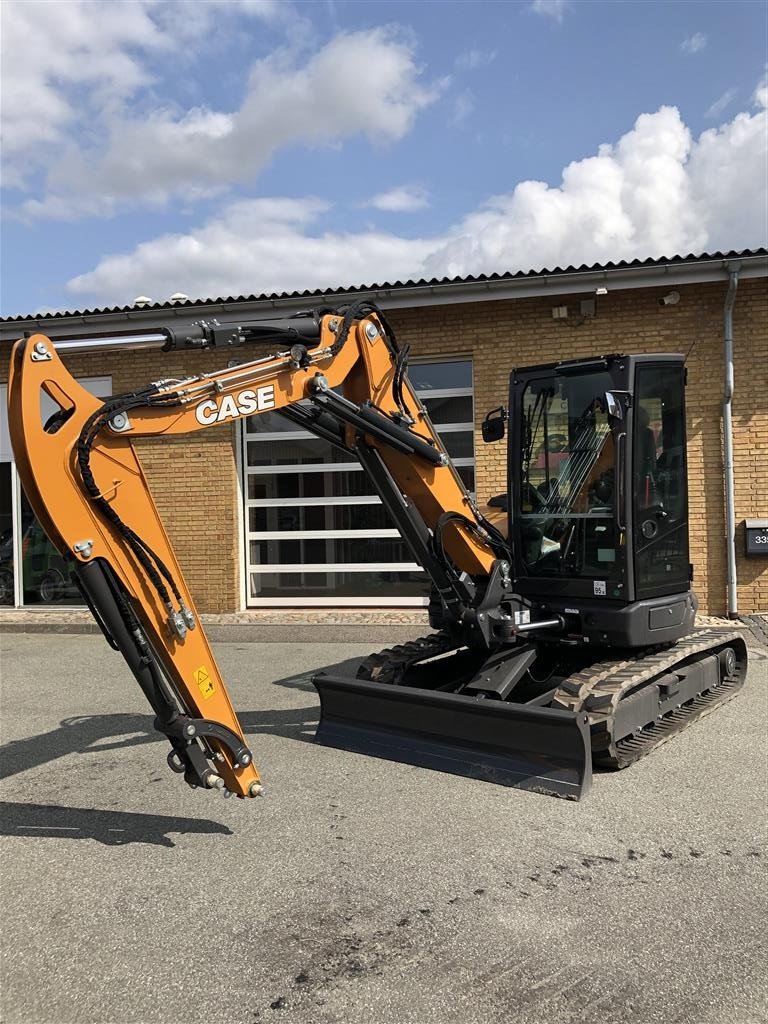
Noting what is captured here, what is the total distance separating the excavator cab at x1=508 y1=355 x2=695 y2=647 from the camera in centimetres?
562

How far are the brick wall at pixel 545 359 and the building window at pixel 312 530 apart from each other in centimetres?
44

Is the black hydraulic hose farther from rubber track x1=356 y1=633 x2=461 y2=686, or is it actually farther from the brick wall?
the brick wall

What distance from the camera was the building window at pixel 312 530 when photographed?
39.3 feet

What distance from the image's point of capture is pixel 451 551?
5938mm

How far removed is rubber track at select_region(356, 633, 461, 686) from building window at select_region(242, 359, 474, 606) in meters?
5.29

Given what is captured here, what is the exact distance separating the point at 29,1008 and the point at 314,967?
102cm

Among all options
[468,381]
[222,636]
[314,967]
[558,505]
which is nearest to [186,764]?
[314,967]

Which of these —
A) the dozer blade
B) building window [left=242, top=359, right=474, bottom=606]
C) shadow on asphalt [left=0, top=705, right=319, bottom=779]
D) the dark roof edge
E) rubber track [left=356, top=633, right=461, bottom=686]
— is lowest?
shadow on asphalt [left=0, top=705, right=319, bottom=779]

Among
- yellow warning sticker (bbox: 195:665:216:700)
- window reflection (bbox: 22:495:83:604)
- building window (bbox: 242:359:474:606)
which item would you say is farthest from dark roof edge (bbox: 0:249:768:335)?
yellow warning sticker (bbox: 195:665:216:700)

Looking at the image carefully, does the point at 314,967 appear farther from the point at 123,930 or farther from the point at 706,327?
the point at 706,327

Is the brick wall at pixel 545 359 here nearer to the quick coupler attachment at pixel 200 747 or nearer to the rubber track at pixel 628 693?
the rubber track at pixel 628 693

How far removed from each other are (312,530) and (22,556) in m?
5.02

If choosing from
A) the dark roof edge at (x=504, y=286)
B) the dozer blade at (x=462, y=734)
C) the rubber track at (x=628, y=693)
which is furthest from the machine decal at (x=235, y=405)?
the dark roof edge at (x=504, y=286)

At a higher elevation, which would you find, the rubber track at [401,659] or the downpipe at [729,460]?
the downpipe at [729,460]
